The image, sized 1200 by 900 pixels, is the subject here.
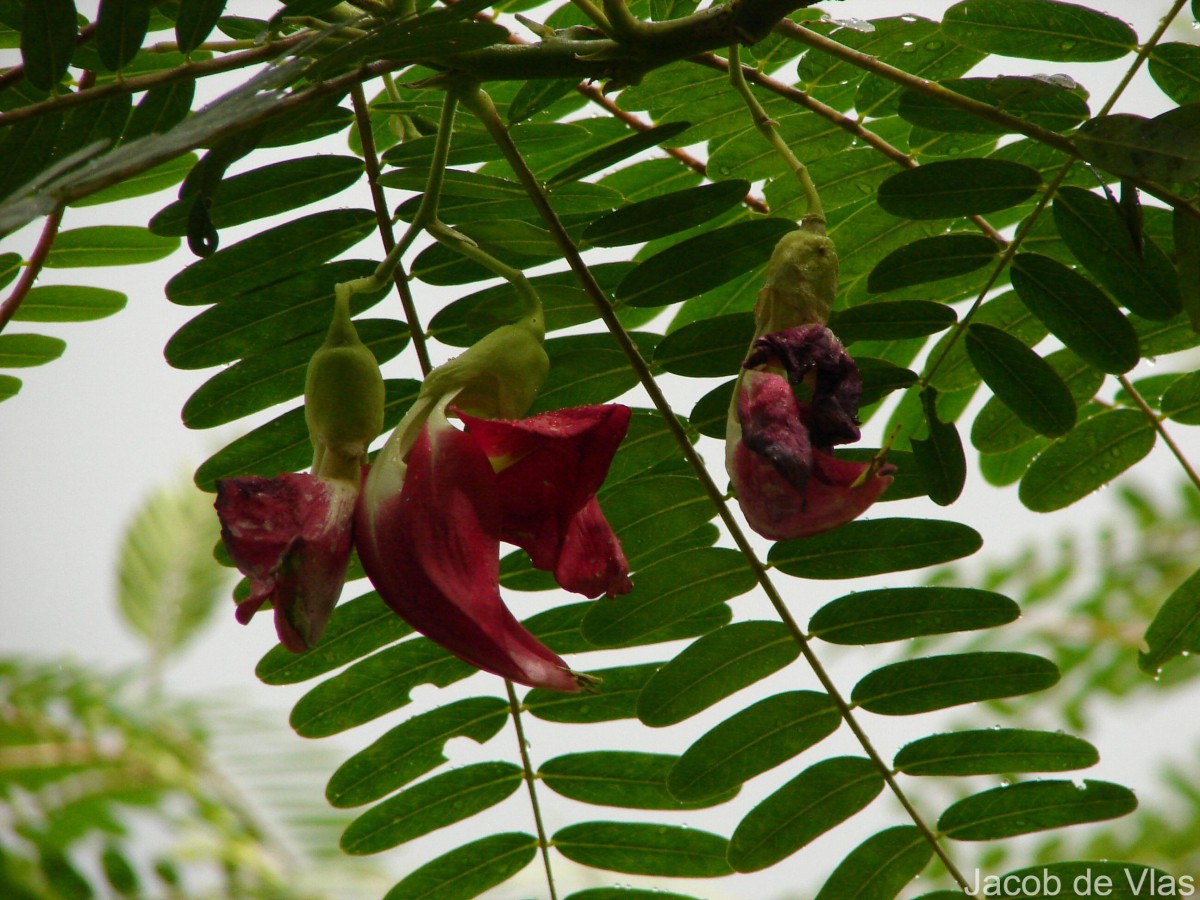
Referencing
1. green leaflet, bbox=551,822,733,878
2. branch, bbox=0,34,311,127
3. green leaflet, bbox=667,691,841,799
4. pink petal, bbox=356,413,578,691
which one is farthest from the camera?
green leaflet, bbox=551,822,733,878

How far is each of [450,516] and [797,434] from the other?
174 mm

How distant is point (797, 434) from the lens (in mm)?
581

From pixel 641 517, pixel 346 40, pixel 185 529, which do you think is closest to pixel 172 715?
pixel 185 529

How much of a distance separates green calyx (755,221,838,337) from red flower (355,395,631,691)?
13 centimetres

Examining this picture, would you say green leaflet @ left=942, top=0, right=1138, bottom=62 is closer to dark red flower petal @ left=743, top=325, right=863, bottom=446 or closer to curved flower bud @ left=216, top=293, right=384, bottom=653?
dark red flower petal @ left=743, top=325, right=863, bottom=446

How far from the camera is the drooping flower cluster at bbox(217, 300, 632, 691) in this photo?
0.53 meters

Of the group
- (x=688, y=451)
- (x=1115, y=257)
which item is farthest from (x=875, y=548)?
(x=1115, y=257)

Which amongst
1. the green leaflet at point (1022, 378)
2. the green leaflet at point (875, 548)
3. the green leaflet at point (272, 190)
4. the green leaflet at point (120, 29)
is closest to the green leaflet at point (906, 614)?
the green leaflet at point (875, 548)

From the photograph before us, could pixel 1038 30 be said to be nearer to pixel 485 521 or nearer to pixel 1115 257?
pixel 1115 257

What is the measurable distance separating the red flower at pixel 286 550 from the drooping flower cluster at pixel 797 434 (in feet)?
0.65

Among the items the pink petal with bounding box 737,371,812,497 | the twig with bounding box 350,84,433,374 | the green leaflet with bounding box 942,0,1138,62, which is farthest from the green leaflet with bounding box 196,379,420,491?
the green leaflet with bounding box 942,0,1138,62

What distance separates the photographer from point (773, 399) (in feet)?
1.94

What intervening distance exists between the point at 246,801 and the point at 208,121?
226 cm

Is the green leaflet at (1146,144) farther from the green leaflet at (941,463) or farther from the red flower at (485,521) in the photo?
the red flower at (485,521)
